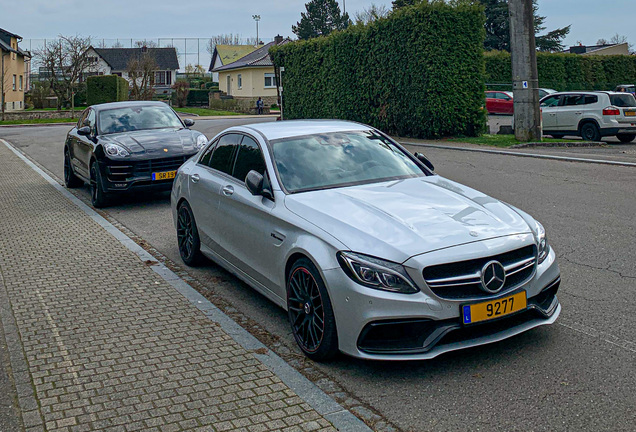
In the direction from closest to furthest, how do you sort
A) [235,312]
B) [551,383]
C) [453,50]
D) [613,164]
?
[551,383] < [235,312] < [613,164] < [453,50]

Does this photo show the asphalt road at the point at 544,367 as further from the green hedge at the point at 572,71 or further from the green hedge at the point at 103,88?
the green hedge at the point at 103,88

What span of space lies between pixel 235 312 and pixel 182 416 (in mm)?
2022

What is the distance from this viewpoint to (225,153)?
22.4 ft

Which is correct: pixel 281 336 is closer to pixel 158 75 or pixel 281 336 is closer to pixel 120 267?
pixel 120 267

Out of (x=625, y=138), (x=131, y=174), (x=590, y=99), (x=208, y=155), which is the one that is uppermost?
(x=590, y=99)

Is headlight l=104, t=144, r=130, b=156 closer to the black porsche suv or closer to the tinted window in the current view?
the black porsche suv

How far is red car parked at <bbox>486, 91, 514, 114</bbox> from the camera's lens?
125 ft

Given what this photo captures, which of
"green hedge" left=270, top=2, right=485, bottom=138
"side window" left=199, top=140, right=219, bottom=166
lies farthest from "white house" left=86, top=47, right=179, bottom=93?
"side window" left=199, top=140, right=219, bottom=166

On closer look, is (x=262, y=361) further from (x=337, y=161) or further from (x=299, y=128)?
(x=299, y=128)

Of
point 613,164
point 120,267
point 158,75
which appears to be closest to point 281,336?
point 120,267

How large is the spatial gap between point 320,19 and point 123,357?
300 ft

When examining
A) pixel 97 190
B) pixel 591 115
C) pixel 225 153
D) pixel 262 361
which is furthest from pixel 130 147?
pixel 591 115

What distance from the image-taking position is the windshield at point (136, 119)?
1245 centimetres

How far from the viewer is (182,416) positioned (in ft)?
13.0
